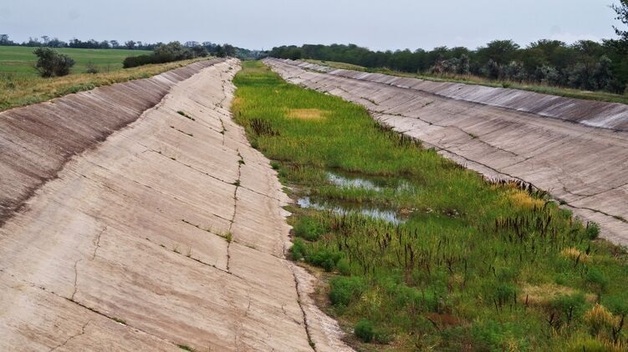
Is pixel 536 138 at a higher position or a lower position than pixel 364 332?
higher

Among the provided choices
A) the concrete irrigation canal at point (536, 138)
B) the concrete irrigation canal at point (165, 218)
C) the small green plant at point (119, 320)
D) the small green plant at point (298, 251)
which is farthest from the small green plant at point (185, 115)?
the small green plant at point (119, 320)

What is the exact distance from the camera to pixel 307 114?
3728 cm

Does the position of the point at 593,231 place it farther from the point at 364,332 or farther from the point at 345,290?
the point at 364,332

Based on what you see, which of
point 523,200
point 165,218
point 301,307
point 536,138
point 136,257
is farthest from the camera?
point 536,138

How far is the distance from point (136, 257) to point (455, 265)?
19.2 ft

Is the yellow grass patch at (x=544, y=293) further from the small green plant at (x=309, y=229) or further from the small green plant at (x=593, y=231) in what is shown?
the small green plant at (x=309, y=229)

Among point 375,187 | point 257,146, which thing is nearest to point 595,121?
point 375,187

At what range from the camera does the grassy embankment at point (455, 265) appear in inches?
372

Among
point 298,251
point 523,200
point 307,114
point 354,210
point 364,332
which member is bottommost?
point 354,210

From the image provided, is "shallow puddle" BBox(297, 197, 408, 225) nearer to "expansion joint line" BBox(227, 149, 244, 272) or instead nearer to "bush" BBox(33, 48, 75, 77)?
"expansion joint line" BBox(227, 149, 244, 272)

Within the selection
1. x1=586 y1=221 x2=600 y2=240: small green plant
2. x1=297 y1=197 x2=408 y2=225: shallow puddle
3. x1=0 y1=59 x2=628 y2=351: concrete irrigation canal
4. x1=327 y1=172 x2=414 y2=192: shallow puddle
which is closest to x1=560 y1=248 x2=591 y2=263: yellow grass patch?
x1=586 y1=221 x2=600 y2=240: small green plant

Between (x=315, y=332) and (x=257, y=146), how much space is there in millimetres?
16984

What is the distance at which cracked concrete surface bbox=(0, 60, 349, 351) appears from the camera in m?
7.00

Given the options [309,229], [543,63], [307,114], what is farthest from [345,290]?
[543,63]
